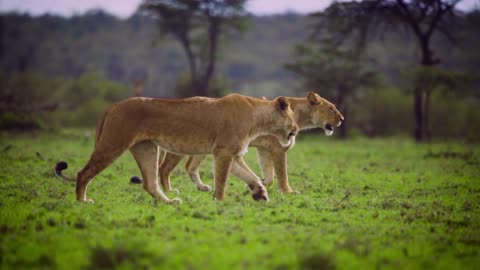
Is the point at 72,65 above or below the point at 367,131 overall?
above

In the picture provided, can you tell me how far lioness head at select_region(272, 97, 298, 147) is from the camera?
936 cm

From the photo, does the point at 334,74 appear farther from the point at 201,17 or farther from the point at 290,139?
the point at 290,139

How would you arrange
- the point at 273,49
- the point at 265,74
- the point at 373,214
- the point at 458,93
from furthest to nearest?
the point at 273,49 → the point at 265,74 → the point at 458,93 → the point at 373,214

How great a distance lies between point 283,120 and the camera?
941 cm

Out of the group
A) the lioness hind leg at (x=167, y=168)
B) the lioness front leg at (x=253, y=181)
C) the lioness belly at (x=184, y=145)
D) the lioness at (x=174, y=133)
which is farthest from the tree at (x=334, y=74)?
the lioness belly at (x=184, y=145)

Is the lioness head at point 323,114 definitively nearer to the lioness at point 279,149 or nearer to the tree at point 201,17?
the lioness at point 279,149

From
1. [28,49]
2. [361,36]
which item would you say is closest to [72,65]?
[28,49]

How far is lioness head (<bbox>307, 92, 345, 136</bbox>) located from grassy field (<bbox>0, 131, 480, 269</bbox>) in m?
1.25

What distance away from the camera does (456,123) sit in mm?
36031

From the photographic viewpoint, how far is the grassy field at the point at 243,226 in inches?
210

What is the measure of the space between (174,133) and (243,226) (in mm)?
2361

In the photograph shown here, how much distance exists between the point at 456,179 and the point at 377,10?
15.5 metres

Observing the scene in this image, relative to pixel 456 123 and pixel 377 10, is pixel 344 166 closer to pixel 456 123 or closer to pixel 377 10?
pixel 377 10

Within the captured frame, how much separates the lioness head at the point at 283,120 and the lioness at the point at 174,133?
16.7 inches
